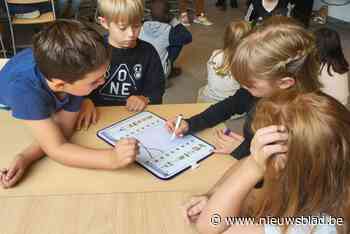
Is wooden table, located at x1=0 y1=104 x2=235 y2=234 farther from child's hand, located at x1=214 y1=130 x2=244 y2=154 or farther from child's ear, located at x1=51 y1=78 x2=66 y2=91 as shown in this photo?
child's ear, located at x1=51 y1=78 x2=66 y2=91

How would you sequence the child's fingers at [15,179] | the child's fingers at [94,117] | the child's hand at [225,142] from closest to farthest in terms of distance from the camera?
the child's fingers at [15,179] < the child's hand at [225,142] < the child's fingers at [94,117]

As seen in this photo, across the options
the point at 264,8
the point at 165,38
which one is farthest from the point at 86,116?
the point at 264,8

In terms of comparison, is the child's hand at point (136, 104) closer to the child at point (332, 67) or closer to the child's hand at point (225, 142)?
the child's hand at point (225, 142)

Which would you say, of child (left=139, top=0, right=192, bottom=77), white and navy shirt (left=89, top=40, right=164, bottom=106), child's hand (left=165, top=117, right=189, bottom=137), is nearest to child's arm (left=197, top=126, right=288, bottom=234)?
child's hand (left=165, top=117, right=189, bottom=137)

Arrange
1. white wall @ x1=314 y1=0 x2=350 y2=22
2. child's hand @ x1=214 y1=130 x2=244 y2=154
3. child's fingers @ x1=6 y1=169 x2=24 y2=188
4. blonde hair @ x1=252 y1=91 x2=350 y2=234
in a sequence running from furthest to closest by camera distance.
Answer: white wall @ x1=314 y1=0 x2=350 y2=22 < child's hand @ x1=214 y1=130 x2=244 y2=154 < child's fingers @ x1=6 y1=169 x2=24 y2=188 < blonde hair @ x1=252 y1=91 x2=350 y2=234

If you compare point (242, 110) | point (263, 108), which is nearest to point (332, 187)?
point (263, 108)

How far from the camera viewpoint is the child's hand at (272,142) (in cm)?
74

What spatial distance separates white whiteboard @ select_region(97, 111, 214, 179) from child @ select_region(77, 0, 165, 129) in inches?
9.5

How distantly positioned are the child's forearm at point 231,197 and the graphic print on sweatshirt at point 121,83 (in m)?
0.82

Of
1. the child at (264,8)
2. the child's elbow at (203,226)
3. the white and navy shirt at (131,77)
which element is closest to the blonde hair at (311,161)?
the child's elbow at (203,226)

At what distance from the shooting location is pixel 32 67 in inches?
42.5

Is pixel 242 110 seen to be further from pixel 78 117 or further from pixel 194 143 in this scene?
pixel 78 117

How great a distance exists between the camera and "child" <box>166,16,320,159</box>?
1155mm

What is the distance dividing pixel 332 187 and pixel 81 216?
52cm
